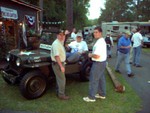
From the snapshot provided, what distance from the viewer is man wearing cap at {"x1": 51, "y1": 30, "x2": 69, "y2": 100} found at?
19.7 feet

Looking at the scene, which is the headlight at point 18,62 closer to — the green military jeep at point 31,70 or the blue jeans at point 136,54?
the green military jeep at point 31,70

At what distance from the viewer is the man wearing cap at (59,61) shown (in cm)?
601

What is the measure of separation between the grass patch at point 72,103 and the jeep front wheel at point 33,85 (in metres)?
0.16

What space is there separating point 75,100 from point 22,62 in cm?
166

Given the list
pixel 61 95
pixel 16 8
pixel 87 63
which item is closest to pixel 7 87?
pixel 61 95

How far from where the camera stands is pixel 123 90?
7086 millimetres

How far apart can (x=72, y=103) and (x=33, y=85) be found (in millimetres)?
1113

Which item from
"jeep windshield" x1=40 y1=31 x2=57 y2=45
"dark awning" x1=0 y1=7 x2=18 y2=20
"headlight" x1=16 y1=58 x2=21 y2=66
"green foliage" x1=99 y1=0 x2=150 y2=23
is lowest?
"headlight" x1=16 y1=58 x2=21 y2=66

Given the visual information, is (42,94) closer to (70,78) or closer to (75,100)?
(75,100)

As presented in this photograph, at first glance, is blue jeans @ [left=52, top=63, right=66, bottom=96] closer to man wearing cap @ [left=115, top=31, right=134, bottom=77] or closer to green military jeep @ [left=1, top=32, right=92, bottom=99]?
green military jeep @ [left=1, top=32, right=92, bottom=99]

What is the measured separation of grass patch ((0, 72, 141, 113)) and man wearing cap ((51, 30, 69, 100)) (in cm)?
26

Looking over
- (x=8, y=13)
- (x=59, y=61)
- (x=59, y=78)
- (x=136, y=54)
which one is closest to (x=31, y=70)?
(x=59, y=78)

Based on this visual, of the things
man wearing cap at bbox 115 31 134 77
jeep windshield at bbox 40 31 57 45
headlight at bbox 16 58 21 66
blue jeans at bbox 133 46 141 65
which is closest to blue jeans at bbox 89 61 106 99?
jeep windshield at bbox 40 31 57 45

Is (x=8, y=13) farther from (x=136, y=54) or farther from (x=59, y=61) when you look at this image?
(x=59, y=61)
